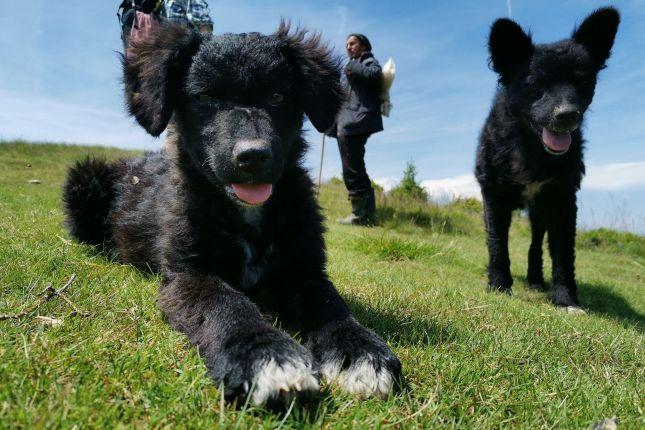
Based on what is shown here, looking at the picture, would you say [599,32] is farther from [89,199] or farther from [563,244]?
[89,199]

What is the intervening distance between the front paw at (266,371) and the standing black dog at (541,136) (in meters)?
4.08

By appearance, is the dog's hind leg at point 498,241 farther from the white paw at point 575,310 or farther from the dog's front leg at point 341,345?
the dog's front leg at point 341,345

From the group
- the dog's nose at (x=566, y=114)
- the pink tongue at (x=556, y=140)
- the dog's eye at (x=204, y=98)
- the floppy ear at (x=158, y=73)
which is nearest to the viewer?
the dog's eye at (x=204, y=98)

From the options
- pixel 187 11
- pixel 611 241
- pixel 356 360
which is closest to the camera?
pixel 356 360

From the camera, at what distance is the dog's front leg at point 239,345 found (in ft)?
5.57

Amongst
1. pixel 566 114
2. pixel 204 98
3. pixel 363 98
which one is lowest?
pixel 204 98

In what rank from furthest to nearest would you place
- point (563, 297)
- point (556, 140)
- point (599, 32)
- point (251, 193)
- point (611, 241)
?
point (611, 241) < point (563, 297) < point (599, 32) < point (556, 140) < point (251, 193)

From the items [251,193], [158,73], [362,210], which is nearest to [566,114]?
[251,193]

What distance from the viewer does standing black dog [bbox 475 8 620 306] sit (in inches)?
197

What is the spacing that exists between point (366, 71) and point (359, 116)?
2.80 ft

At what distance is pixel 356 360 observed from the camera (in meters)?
2.00

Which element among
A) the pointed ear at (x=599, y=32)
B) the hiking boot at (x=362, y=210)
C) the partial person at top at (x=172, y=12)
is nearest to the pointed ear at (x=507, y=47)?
the pointed ear at (x=599, y=32)

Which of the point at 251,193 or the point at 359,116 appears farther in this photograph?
the point at 359,116

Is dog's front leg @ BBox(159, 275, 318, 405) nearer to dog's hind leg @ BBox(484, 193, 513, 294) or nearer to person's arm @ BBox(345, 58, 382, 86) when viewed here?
dog's hind leg @ BBox(484, 193, 513, 294)
